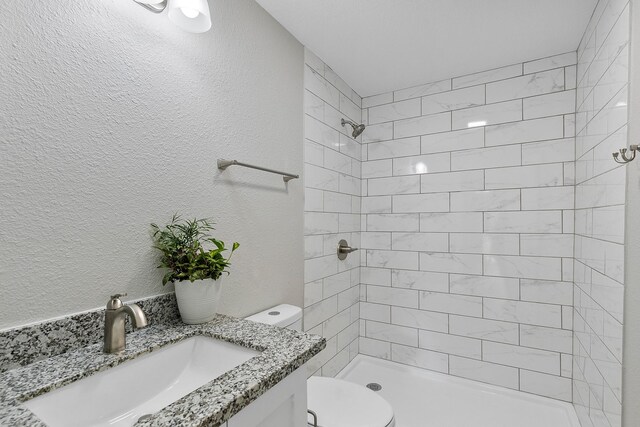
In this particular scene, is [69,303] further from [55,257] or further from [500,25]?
[500,25]

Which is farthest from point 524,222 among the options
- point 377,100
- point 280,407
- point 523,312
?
point 280,407

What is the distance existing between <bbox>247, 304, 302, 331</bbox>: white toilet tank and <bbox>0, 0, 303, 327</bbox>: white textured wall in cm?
6

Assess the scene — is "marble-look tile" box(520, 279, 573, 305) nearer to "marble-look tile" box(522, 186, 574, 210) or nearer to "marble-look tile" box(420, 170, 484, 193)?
"marble-look tile" box(522, 186, 574, 210)

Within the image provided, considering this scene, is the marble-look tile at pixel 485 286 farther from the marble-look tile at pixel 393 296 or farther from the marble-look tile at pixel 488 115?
the marble-look tile at pixel 488 115

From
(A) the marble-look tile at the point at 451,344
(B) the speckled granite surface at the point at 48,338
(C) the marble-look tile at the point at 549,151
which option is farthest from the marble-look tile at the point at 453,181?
(B) the speckled granite surface at the point at 48,338

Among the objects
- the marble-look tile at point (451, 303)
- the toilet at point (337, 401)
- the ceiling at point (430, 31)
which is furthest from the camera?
the marble-look tile at point (451, 303)

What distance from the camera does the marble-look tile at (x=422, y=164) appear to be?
7.43 ft

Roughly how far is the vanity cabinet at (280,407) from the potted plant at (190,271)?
40 cm

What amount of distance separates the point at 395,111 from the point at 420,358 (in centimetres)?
185

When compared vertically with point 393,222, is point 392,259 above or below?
below

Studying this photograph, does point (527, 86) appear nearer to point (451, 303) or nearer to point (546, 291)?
point (546, 291)

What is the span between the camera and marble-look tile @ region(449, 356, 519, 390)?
6.73 feet

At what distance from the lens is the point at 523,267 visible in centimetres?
202

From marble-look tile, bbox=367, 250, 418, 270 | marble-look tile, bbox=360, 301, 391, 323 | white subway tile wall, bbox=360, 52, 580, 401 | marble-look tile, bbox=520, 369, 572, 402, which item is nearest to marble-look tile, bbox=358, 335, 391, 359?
white subway tile wall, bbox=360, 52, 580, 401
